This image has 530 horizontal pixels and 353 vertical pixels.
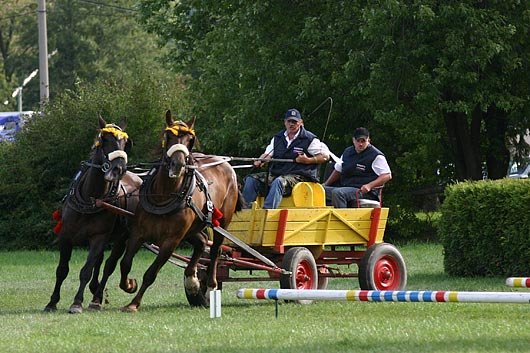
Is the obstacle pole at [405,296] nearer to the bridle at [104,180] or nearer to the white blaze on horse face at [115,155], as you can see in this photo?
the white blaze on horse face at [115,155]

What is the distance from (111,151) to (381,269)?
3560mm

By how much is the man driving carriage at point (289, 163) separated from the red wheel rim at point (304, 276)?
0.74 meters

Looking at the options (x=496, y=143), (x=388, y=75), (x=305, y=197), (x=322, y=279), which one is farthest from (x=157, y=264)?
(x=496, y=143)

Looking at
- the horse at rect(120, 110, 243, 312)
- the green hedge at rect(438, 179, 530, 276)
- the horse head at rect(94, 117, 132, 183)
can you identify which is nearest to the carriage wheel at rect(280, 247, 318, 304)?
the horse at rect(120, 110, 243, 312)

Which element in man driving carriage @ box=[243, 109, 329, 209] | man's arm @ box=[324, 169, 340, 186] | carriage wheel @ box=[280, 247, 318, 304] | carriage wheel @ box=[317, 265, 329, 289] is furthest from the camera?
man's arm @ box=[324, 169, 340, 186]

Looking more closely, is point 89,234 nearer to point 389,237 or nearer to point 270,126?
point 270,126

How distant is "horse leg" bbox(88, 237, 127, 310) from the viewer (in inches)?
523

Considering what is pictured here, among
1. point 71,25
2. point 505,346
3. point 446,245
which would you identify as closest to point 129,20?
point 71,25

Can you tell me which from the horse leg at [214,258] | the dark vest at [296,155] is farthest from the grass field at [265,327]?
the dark vest at [296,155]

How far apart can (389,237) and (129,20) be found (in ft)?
113

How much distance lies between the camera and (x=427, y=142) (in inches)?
984

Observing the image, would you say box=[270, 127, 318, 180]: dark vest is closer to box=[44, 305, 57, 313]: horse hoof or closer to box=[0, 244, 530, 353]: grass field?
box=[0, 244, 530, 353]: grass field

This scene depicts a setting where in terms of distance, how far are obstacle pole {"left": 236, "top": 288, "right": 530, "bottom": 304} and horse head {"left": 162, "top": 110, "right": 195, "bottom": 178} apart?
73.8 inches

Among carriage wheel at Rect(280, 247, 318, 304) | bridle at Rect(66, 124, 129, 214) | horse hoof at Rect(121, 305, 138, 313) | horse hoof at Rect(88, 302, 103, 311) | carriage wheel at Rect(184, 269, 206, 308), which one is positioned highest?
bridle at Rect(66, 124, 129, 214)
